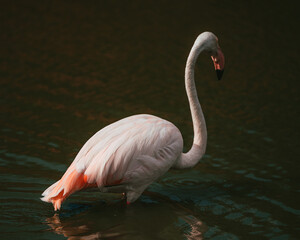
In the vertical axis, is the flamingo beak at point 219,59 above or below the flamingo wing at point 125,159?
above

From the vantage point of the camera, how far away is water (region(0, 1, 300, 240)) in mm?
4566

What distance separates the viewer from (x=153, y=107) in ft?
23.8

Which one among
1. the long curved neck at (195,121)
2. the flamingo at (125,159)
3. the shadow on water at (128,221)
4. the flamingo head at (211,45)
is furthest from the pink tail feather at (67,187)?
the flamingo head at (211,45)

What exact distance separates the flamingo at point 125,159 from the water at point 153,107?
11.7 inches

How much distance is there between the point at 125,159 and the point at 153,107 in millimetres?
2918

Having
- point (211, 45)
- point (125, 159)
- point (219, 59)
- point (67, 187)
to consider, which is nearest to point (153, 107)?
point (219, 59)

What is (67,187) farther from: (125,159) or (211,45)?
(211,45)

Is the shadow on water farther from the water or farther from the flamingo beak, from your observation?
the flamingo beak

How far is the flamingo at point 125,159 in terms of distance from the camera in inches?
171

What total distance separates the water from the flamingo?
0.97 feet

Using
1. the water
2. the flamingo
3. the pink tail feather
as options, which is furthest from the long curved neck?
the pink tail feather

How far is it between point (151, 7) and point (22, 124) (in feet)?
20.7

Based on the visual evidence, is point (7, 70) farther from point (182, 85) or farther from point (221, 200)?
point (221, 200)

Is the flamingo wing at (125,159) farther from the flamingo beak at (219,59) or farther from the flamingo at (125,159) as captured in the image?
the flamingo beak at (219,59)
